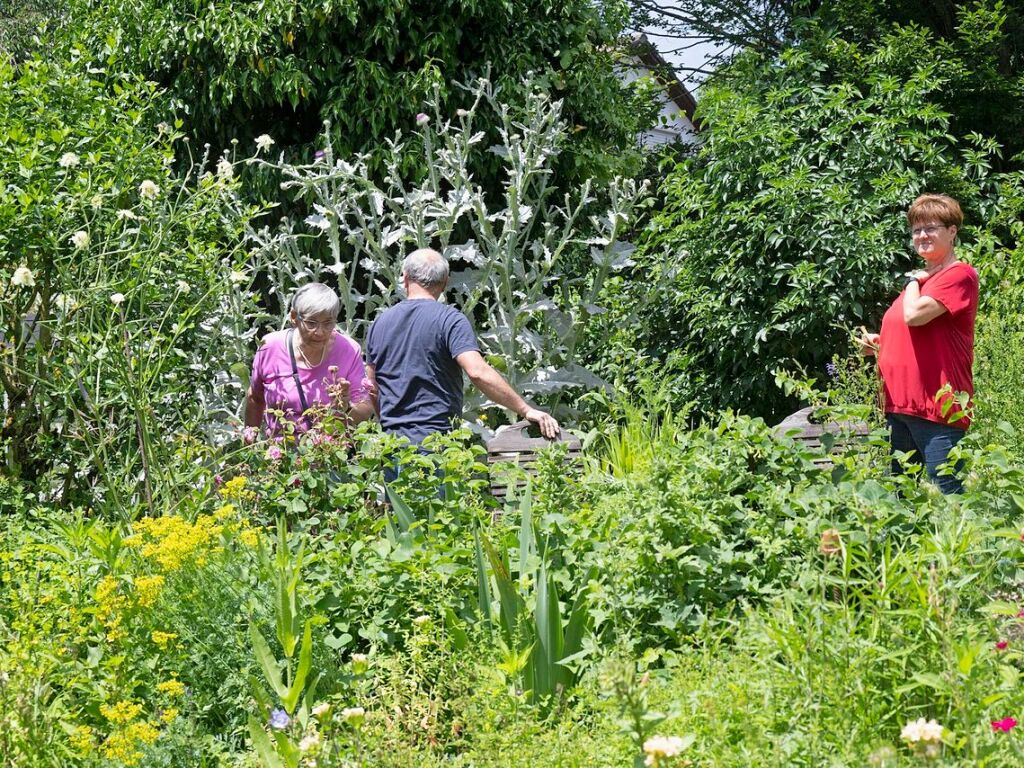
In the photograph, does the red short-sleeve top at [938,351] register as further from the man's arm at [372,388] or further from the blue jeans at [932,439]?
the man's arm at [372,388]

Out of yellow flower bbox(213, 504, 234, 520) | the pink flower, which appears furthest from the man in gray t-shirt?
the pink flower

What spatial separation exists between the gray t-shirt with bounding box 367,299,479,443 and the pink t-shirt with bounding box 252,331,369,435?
0.19 metres

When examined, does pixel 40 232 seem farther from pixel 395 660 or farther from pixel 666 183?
pixel 666 183

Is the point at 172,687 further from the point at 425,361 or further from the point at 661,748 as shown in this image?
the point at 425,361

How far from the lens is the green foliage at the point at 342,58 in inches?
250

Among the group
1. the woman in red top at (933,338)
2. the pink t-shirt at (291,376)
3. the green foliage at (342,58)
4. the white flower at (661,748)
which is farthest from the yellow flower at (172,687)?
the green foliage at (342,58)

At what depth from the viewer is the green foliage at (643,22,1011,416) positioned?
6594mm

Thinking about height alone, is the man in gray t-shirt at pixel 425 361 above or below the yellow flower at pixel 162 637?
above

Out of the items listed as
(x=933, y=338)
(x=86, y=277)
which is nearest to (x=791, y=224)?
(x=933, y=338)

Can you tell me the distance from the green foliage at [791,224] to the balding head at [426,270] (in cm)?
259

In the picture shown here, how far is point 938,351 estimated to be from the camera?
400cm

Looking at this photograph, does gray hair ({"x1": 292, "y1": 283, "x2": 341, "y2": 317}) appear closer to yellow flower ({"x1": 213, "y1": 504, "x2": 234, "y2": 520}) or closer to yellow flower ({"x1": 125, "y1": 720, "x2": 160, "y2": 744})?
yellow flower ({"x1": 213, "y1": 504, "x2": 234, "y2": 520})

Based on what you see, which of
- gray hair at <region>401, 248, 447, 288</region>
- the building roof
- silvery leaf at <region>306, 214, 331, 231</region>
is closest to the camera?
gray hair at <region>401, 248, 447, 288</region>

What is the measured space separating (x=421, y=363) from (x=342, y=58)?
3.17 metres
